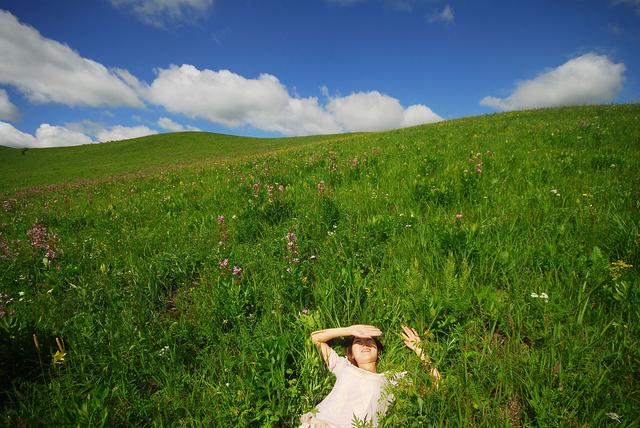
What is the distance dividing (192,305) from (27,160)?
2783 inches

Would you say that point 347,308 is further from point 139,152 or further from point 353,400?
point 139,152

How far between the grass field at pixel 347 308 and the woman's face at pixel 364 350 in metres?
0.12

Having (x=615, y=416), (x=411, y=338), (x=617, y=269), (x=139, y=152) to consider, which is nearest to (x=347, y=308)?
(x=411, y=338)

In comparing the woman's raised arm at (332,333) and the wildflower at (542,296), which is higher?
the wildflower at (542,296)

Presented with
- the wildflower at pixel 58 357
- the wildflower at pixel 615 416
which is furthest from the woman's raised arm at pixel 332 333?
the wildflower at pixel 58 357

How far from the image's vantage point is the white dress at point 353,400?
2361 mm

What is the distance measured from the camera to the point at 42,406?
2.33 metres

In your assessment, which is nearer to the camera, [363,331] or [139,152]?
[363,331]

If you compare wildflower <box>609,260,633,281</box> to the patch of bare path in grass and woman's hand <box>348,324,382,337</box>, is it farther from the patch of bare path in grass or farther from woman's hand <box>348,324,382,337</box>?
the patch of bare path in grass

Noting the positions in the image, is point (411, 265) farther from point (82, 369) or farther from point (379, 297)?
point (82, 369)

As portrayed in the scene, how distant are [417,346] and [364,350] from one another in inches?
19.4

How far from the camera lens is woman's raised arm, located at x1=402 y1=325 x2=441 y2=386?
7.80 ft

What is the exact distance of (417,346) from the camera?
2619 millimetres

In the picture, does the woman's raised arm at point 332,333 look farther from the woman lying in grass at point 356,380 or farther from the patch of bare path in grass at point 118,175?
the patch of bare path in grass at point 118,175
